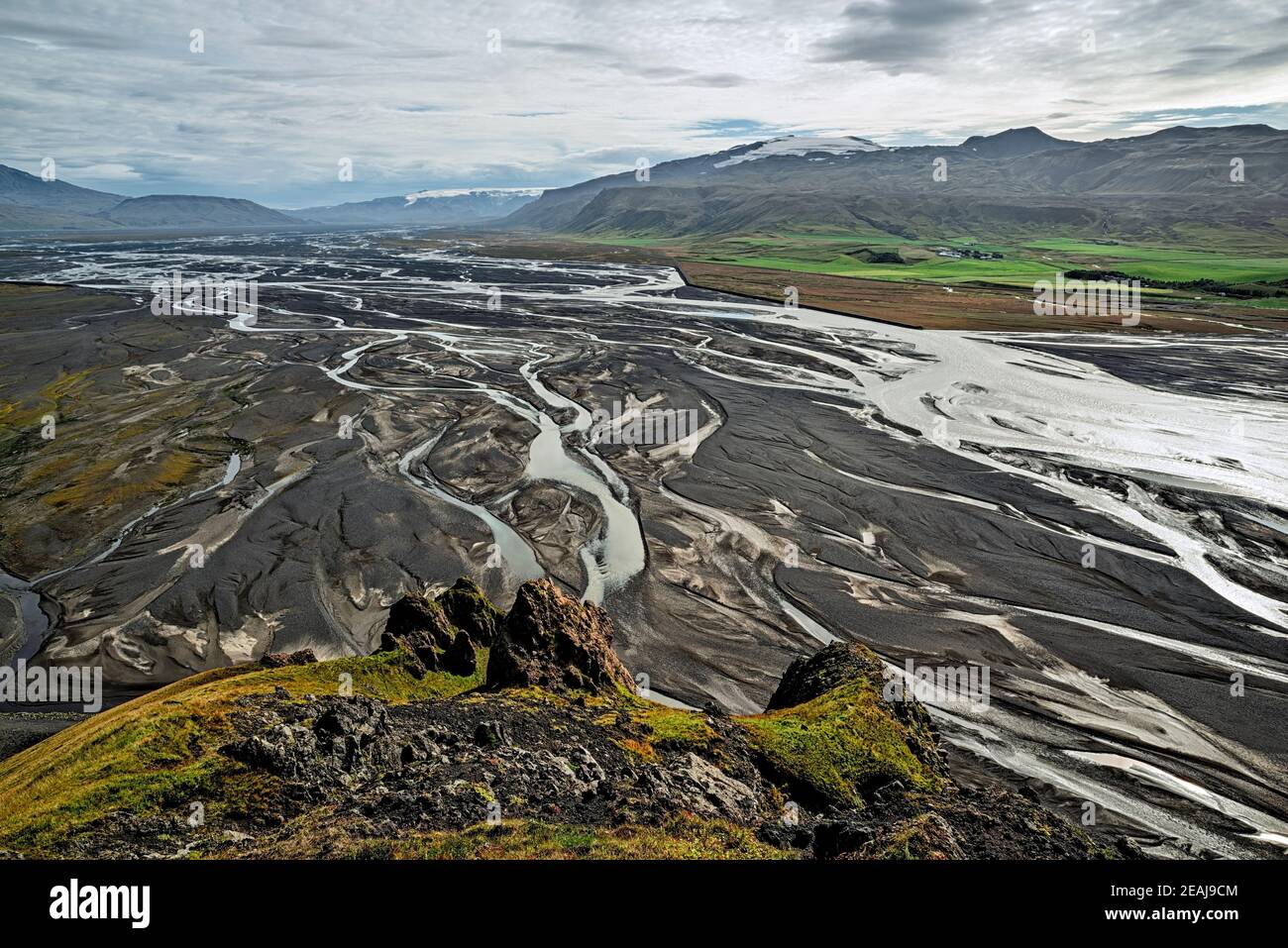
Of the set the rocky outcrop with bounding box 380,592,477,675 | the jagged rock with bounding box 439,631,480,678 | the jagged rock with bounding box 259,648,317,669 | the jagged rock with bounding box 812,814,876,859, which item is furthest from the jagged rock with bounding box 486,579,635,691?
the jagged rock with bounding box 812,814,876,859

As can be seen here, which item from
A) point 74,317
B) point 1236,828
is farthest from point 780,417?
point 74,317

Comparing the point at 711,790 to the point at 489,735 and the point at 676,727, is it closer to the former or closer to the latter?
the point at 676,727

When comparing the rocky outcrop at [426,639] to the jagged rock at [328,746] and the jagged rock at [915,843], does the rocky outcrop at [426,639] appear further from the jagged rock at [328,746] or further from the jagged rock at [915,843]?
the jagged rock at [915,843]

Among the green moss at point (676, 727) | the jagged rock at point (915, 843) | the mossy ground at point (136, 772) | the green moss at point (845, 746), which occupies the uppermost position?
the mossy ground at point (136, 772)

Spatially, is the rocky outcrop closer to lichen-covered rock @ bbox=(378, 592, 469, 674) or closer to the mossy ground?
lichen-covered rock @ bbox=(378, 592, 469, 674)

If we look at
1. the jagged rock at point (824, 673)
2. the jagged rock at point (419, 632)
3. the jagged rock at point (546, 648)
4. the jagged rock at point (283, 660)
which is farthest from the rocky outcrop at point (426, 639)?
the jagged rock at point (824, 673)

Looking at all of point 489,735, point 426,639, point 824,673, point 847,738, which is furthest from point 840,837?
point 426,639
